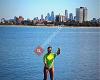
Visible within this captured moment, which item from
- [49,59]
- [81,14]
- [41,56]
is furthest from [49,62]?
[81,14]

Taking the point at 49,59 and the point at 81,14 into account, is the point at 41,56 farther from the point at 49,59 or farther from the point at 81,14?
the point at 81,14

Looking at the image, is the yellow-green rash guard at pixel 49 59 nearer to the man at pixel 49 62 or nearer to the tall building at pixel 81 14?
the man at pixel 49 62

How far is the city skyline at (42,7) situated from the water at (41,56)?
0.20 m

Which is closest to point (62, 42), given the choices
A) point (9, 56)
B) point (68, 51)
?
point (68, 51)

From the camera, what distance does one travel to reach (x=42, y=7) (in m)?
3.78

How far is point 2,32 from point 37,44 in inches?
19.2

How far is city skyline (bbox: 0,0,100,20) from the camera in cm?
374

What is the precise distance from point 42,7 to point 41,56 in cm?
62

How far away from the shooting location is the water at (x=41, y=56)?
3656 millimetres

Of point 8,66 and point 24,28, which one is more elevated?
point 24,28

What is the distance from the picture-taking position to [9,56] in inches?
151

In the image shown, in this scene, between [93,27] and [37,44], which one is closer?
[37,44]

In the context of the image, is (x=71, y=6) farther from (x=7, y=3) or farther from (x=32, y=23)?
(x=7, y=3)

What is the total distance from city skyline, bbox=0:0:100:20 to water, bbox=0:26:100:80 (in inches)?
7.8
